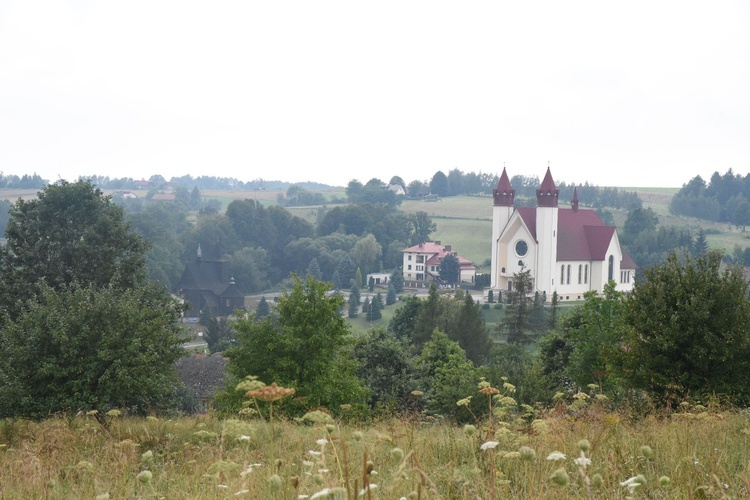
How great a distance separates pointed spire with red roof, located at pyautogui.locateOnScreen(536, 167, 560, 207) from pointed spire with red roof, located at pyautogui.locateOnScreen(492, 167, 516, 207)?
3.41m

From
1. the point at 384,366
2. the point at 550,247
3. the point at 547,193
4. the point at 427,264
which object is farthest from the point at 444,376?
the point at 427,264

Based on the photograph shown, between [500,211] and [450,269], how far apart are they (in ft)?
53.0

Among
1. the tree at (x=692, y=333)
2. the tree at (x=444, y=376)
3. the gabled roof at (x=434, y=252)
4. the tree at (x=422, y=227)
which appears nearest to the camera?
the tree at (x=692, y=333)

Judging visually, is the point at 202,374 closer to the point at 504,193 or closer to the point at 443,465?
the point at 443,465

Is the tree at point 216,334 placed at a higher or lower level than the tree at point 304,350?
lower

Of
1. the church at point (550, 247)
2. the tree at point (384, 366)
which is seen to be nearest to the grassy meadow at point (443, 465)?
the tree at point (384, 366)

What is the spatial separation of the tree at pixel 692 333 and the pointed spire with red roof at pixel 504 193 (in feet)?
263

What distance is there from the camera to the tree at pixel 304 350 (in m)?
20.7

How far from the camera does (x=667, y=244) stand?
397ft

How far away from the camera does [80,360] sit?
52.8 feet

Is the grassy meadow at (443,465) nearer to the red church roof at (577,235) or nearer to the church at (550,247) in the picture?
the church at (550,247)

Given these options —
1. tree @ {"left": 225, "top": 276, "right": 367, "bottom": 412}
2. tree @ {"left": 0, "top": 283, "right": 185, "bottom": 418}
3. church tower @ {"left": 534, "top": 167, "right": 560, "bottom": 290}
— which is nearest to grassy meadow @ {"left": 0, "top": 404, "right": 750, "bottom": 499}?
tree @ {"left": 0, "top": 283, "right": 185, "bottom": 418}

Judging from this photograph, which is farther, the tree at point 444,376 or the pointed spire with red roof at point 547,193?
the pointed spire with red roof at point 547,193

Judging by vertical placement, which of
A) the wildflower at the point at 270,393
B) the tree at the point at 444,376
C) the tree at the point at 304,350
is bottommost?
the tree at the point at 444,376
